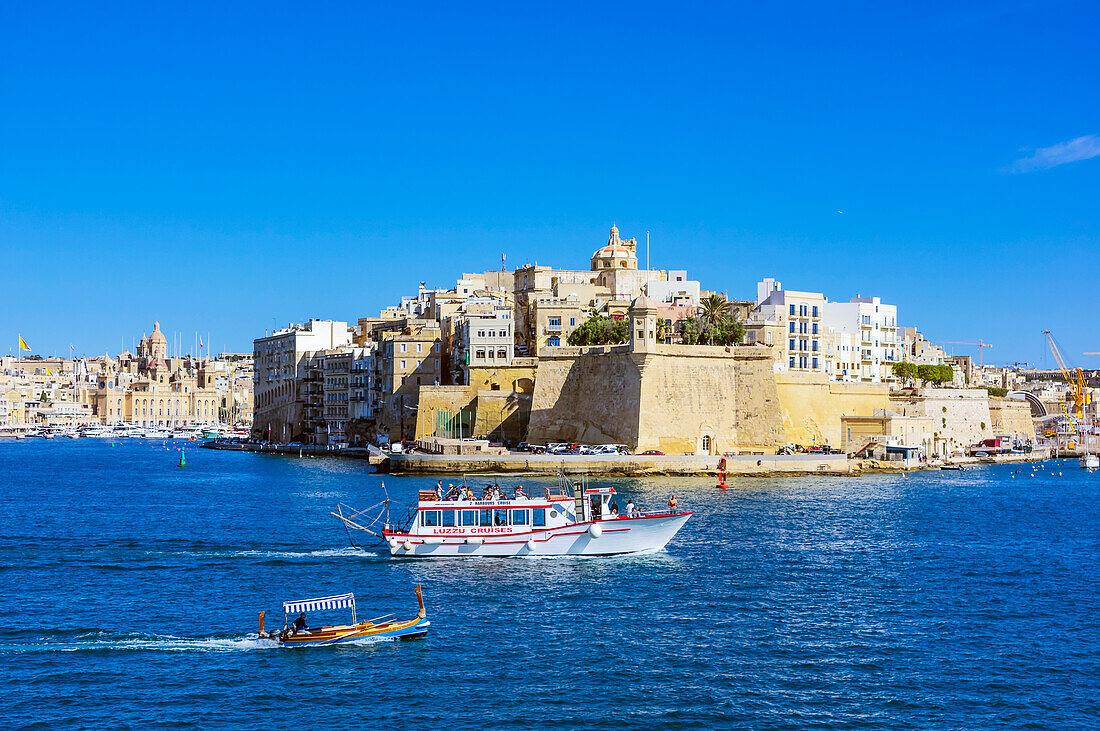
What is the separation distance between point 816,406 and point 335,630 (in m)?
44.2

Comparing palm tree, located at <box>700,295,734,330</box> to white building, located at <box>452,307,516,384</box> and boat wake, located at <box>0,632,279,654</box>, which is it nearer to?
white building, located at <box>452,307,516,384</box>

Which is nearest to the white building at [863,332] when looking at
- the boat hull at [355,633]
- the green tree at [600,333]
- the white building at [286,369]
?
the green tree at [600,333]

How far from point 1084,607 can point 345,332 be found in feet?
245

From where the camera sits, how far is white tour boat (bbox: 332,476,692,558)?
27578mm

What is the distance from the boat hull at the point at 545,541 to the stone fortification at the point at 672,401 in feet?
75.7

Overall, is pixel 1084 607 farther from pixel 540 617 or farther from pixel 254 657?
pixel 254 657

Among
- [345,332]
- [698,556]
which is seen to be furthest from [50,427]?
[698,556]

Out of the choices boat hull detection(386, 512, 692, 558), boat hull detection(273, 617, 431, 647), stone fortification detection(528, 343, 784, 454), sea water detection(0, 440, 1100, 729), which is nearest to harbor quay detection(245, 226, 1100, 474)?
stone fortification detection(528, 343, 784, 454)

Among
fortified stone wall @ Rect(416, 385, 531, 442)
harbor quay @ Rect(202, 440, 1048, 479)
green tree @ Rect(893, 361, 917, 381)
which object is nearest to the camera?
harbor quay @ Rect(202, 440, 1048, 479)

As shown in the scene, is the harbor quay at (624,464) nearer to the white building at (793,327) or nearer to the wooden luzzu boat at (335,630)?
the white building at (793,327)

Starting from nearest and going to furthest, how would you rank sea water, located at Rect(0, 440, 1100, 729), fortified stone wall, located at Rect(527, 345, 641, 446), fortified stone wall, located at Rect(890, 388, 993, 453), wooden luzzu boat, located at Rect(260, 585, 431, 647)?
sea water, located at Rect(0, 440, 1100, 729) < wooden luzzu boat, located at Rect(260, 585, 431, 647) < fortified stone wall, located at Rect(527, 345, 641, 446) < fortified stone wall, located at Rect(890, 388, 993, 453)

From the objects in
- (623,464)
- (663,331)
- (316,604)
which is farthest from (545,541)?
(663,331)

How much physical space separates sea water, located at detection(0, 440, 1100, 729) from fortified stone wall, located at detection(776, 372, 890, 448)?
2064 cm

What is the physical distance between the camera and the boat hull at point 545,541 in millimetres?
27609
